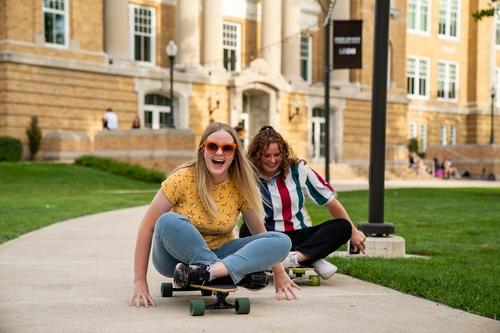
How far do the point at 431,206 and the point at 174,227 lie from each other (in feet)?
45.4

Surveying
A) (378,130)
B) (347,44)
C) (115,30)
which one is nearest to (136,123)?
(115,30)

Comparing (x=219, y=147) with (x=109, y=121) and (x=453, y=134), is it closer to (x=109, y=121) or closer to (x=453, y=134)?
(x=109, y=121)

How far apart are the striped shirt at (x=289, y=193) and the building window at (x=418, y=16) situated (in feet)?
168

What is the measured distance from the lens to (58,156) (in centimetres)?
3073

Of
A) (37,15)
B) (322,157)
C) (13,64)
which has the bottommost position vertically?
(322,157)

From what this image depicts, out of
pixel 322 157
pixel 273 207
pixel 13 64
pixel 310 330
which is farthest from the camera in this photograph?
pixel 322 157

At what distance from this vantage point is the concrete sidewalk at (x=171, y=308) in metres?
4.59

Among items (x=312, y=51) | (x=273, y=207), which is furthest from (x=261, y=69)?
(x=273, y=207)

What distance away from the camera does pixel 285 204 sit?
6457 mm

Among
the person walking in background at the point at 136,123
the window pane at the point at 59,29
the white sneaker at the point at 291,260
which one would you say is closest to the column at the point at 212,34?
the person walking in background at the point at 136,123

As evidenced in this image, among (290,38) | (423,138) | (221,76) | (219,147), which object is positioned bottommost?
(423,138)

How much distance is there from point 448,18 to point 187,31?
27663 mm

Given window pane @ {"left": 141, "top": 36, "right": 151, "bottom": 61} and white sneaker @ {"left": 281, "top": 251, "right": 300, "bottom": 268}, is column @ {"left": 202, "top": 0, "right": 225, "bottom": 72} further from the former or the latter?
white sneaker @ {"left": 281, "top": 251, "right": 300, "bottom": 268}

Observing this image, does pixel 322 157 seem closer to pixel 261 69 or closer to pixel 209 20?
pixel 261 69
